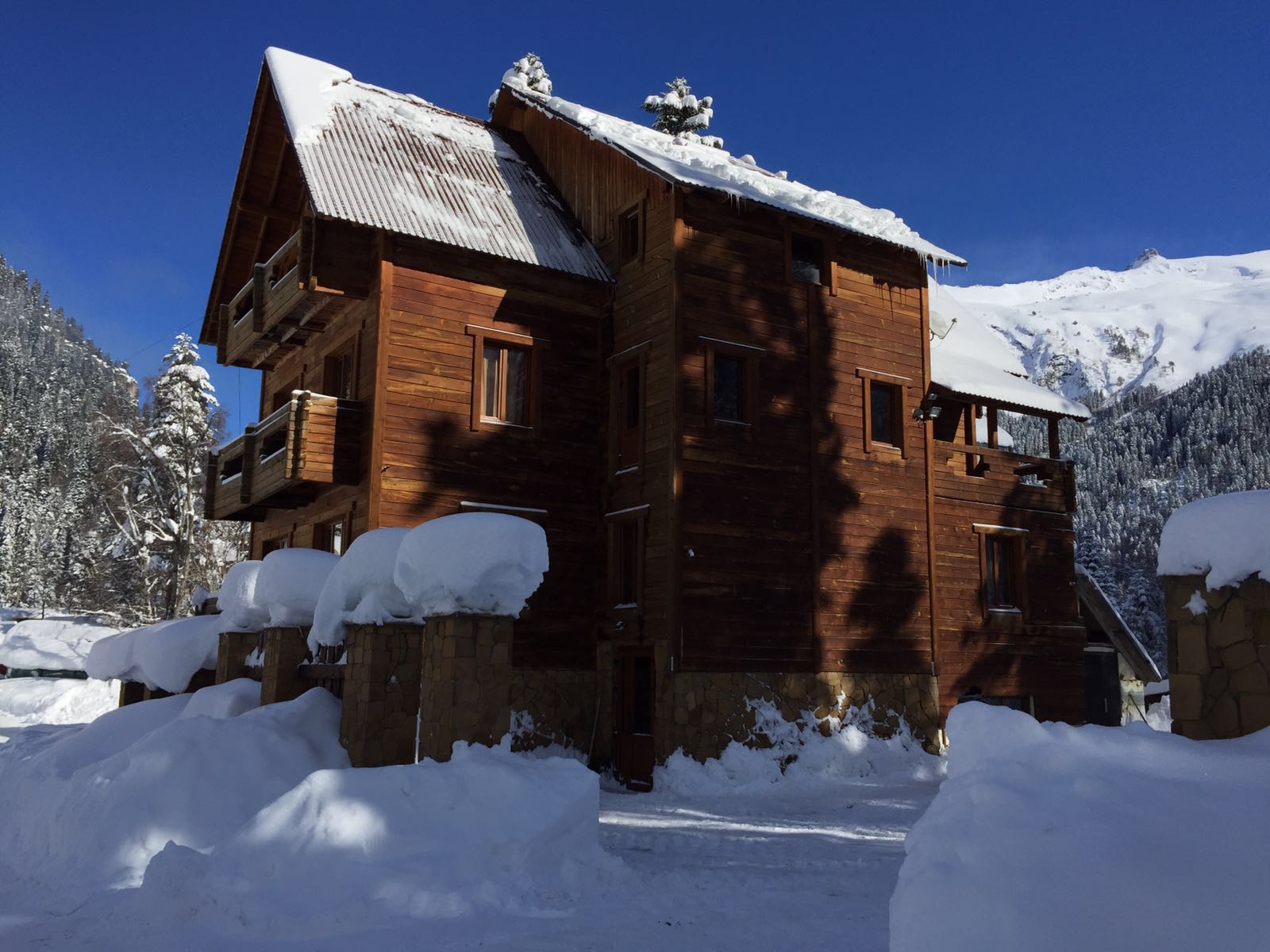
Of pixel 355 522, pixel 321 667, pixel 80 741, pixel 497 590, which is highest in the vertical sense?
pixel 355 522

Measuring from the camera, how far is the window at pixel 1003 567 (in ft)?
72.4

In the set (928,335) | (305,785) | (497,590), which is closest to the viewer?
(305,785)

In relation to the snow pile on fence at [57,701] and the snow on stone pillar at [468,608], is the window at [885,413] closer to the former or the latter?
the snow on stone pillar at [468,608]

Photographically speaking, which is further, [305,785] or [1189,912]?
[305,785]

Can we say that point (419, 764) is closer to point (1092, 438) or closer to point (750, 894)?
point (750, 894)

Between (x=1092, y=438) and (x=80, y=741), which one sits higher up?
(x=1092, y=438)

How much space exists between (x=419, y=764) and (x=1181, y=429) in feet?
513

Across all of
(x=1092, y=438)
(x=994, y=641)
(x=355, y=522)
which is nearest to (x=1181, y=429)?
(x=1092, y=438)

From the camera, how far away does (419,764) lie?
8.85 metres

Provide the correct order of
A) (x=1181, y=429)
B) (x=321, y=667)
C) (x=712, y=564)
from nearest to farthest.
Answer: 1. (x=321, y=667)
2. (x=712, y=564)
3. (x=1181, y=429)

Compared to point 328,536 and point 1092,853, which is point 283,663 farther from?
point 1092,853

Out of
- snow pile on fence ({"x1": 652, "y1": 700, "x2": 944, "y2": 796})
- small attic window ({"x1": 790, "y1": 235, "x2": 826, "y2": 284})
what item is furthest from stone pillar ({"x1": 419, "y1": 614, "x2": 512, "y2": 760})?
small attic window ({"x1": 790, "y1": 235, "x2": 826, "y2": 284})

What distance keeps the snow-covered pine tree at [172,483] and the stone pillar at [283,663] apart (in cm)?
2658

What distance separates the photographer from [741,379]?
1897 centimetres
